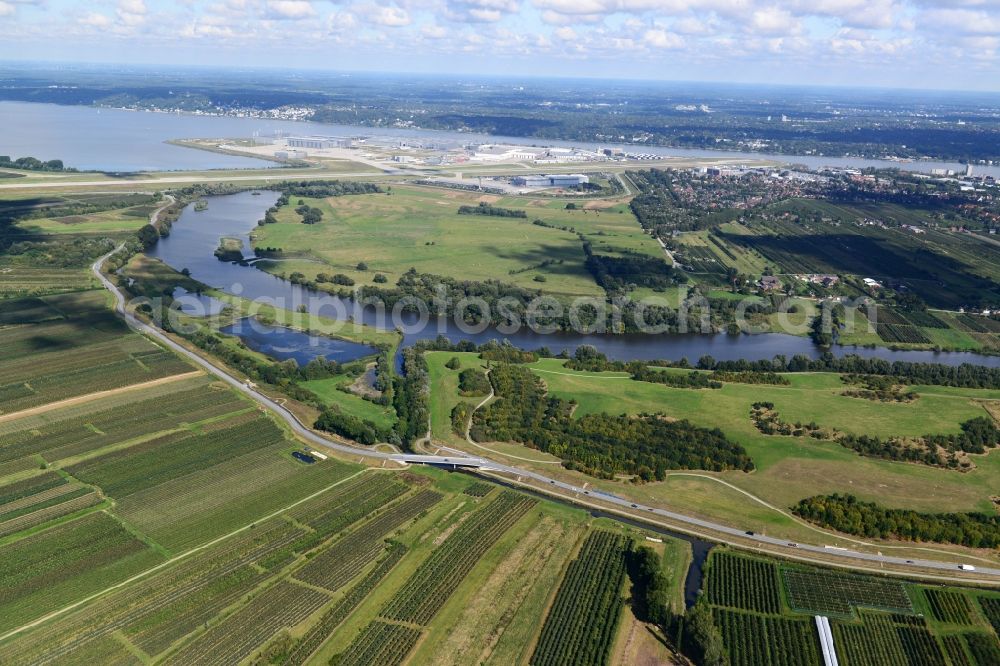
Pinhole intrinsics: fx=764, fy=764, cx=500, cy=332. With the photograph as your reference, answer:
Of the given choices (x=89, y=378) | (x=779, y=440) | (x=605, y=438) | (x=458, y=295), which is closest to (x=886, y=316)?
(x=779, y=440)

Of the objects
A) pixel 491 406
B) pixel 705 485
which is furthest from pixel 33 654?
pixel 705 485

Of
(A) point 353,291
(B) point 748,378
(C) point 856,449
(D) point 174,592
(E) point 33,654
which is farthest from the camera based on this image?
(A) point 353,291

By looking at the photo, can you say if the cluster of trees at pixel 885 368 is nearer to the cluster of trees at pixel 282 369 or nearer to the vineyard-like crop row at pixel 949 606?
the vineyard-like crop row at pixel 949 606

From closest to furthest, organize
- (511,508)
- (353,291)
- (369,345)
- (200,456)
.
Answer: (511,508) → (200,456) → (369,345) → (353,291)

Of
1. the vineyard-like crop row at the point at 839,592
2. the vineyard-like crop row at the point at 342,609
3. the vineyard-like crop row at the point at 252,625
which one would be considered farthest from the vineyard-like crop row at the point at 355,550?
the vineyard-like crop row at the point at 839,592

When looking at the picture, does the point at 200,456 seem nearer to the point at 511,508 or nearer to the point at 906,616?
the point at 511,508

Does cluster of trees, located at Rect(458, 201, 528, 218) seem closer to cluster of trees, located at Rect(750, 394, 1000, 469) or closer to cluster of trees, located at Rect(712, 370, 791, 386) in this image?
cluster of trees, located at Rect(712, 370, 791, 386)

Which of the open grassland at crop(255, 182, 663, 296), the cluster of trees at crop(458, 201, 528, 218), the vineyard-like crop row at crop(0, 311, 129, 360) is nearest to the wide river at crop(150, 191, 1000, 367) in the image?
the open grassland at crop(255, 182, 663, 296)
